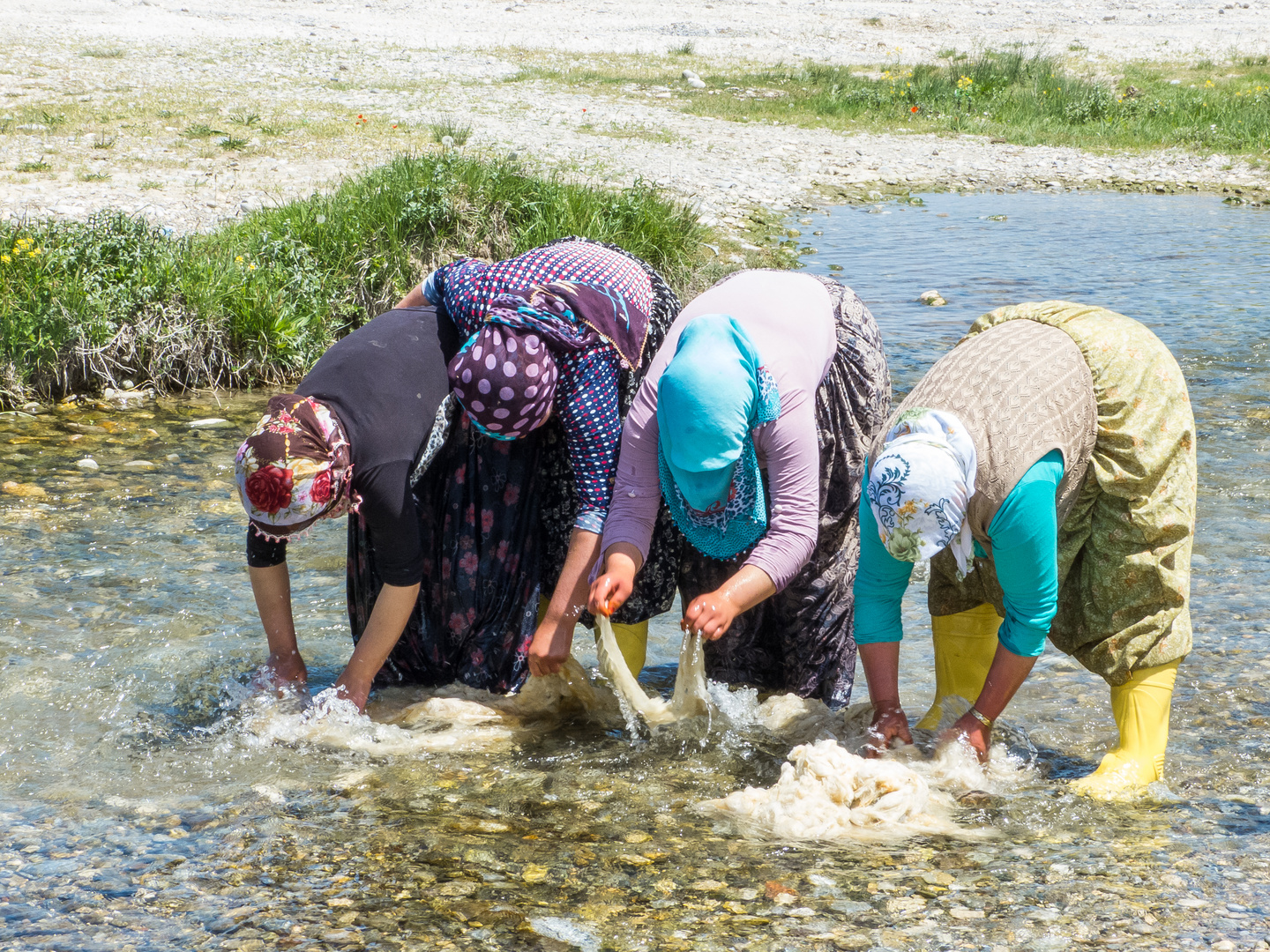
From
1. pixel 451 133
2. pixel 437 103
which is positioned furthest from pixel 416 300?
pixel 437 103

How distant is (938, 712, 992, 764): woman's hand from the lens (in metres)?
2.87

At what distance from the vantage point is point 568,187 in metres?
7.90

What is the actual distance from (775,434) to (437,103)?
12.3m

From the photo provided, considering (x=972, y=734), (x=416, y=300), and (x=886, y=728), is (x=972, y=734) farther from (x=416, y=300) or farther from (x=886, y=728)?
(x=416, y=300)

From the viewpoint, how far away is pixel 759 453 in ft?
9.32

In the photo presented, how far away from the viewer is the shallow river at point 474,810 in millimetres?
2471

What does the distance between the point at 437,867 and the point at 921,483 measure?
138 cm

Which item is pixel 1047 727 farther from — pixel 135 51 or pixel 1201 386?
pixel 135 51

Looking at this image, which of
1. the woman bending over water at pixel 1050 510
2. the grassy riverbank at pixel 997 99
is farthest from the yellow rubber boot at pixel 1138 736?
the grassy riverbank at pixel 997 99

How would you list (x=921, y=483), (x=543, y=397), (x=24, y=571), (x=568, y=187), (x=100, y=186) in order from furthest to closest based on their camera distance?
(x=100, y=186)
(x=568, y=187)
(x=24, y=571)
(x=543, y=397)
(x=921, y=483)

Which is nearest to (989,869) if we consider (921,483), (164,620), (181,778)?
(921,483)

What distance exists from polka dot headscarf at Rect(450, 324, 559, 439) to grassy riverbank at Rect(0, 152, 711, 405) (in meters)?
4.03

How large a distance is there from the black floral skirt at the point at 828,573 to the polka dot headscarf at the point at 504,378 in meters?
0.70

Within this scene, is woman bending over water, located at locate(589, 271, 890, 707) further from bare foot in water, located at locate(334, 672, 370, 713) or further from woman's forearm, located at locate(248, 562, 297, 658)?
woman's forearm, located at locate(248, 562, 297, 658)
